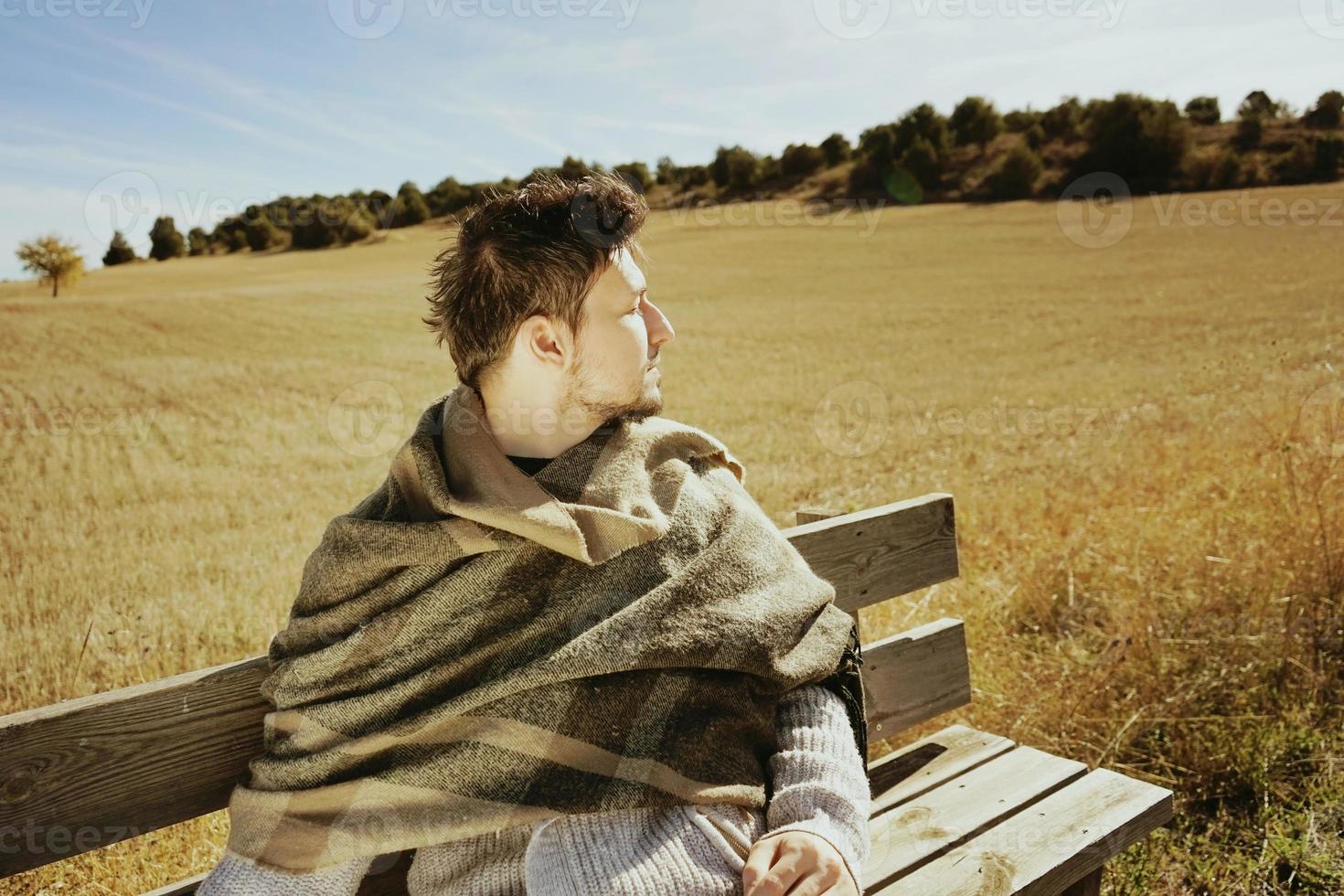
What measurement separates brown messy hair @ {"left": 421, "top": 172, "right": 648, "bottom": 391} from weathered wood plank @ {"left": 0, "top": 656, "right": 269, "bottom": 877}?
697mm

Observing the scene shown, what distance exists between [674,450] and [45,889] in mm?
1936

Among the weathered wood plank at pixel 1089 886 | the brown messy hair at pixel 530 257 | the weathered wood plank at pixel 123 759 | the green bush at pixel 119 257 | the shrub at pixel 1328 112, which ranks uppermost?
the shrub at pixel 1328 112

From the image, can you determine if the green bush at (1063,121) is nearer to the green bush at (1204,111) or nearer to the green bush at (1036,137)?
the green bush at (1036,137)

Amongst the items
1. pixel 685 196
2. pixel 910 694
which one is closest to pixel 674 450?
pixel 910 694

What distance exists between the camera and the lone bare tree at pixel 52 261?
28.6m

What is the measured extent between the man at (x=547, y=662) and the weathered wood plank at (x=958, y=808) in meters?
0.50

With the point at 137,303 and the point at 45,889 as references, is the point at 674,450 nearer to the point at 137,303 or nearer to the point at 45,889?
the point at 45,889

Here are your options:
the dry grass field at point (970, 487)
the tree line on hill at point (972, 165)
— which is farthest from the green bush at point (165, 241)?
the dry grass field at point (970, 487)

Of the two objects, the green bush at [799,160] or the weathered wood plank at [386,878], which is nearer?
the weathered wood plank at [386,878]

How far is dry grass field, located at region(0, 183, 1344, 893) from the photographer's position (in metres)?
3.08

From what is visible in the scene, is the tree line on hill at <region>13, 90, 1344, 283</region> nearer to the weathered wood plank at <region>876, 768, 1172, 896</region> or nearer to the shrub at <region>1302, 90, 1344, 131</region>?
the shrub at <region>1302, 90, 1344, 131</region>

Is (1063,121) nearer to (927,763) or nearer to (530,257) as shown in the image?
(927,763)

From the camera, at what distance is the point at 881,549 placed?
2.43 metres

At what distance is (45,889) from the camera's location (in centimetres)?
226
